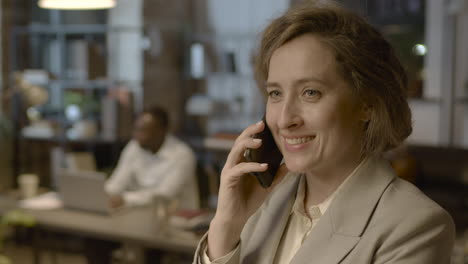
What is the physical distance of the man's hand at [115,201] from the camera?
3.27 m

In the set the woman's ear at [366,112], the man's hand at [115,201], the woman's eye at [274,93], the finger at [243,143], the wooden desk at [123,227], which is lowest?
the wooden desk at [123,227]

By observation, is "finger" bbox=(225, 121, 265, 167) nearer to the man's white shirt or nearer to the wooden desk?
the wooden desk

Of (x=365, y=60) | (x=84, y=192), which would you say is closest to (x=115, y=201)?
(x=84, y=192)

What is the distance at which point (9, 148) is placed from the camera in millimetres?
5707

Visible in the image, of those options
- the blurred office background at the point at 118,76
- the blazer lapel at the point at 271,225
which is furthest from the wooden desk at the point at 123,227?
the blurred office background at the point at 118,76

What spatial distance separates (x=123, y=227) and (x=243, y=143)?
1943 mm

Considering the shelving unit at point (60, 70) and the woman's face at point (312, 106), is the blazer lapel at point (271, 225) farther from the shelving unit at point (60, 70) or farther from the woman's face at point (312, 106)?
the shelving unit at point (60, 70)

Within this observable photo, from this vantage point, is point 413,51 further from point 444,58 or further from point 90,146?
point 90,146

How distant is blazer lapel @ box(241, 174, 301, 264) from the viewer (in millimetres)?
1198

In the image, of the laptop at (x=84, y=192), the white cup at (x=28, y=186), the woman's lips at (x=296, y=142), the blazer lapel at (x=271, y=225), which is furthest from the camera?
the white cup at (x=28, y=186)

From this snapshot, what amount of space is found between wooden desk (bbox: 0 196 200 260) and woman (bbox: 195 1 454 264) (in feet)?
5.32

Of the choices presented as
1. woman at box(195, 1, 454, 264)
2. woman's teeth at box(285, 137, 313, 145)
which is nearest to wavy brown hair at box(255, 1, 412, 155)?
woman at box(195, 1, 454, 264)

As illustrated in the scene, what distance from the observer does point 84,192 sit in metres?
3.26

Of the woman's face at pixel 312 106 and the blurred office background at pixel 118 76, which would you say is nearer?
the woman's face at pixel 312 106
